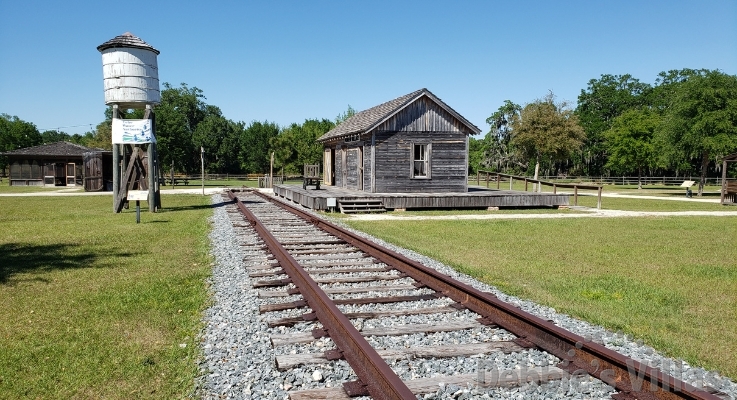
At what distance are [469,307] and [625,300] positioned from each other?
2169 mm

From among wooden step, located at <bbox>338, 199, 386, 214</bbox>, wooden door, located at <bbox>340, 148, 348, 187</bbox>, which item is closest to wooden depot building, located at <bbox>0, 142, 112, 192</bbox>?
wooden door, located at <bbox>340, 148, 348, 187</bbox>

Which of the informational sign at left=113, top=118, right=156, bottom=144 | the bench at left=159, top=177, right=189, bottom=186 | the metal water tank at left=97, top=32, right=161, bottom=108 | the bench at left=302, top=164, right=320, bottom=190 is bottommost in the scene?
the bench at left=159, top=177, right=189, bottom=186

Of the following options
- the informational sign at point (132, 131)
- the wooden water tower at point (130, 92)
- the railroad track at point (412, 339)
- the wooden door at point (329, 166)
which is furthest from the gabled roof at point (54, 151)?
the railroad track at point (412, 339)

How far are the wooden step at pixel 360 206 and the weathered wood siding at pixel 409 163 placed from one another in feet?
9.82

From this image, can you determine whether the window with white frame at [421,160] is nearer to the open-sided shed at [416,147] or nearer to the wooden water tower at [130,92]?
the open-sided shed at [416,147]

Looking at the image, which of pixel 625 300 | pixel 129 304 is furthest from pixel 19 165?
pixel 625 300

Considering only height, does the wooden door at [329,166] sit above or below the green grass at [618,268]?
above

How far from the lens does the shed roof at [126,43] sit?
17.2m

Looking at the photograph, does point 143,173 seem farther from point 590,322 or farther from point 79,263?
point 590,322

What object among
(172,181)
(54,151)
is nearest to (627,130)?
(172,181)

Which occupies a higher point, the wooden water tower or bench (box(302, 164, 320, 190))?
the wooden water tower

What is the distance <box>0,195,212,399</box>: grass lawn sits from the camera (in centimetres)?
379

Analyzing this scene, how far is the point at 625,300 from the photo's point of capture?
6.25 metres

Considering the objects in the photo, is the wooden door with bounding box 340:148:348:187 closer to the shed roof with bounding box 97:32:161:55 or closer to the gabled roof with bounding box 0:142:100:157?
the shed roof with bounding box 97:32:161:55
